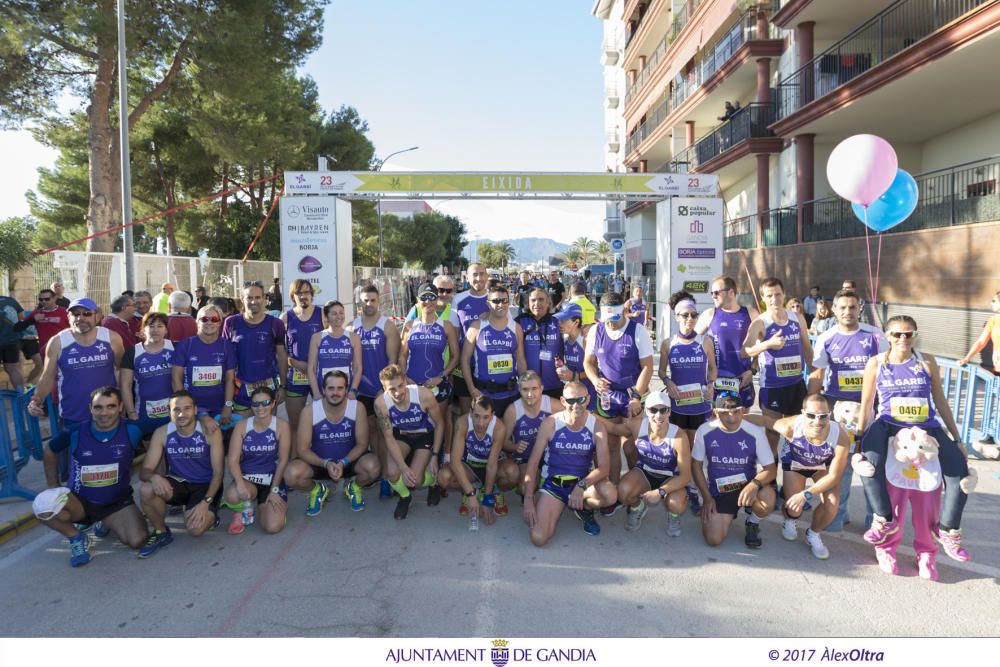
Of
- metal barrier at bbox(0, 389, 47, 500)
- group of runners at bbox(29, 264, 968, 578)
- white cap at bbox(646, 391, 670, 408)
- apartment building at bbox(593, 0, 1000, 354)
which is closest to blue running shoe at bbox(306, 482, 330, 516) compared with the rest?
group of runners at bbox(29, 264, 968, 578)

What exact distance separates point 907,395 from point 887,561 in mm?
1168

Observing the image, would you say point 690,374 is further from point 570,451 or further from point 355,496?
point 355,496

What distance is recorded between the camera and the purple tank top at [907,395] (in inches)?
172

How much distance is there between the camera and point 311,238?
12148 mm

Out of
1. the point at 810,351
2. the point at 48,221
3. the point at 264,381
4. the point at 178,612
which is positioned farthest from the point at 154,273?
the point at 48,221

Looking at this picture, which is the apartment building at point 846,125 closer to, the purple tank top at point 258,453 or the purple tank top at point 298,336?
the purple tank top at point 298,336

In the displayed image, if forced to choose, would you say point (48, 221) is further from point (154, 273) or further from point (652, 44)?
point (652, 44)

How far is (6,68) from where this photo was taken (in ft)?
48.6

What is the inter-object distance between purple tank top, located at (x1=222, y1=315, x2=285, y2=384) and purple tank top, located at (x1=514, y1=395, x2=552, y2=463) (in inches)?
98.5

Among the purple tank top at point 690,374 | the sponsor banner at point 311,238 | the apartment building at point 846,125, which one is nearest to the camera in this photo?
the purple tank top at point 690,374

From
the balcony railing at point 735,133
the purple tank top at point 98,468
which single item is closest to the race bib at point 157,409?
the purple tank top at point 98,468

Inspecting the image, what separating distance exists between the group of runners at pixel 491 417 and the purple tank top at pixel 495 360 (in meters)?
0.02

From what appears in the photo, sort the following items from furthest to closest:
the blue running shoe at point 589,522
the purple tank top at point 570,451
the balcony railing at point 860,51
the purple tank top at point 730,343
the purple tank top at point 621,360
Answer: the balcony railing at point 860,51, the purple tank top at point 730,343, the purple tank top at point 621,360, the purple tank top at point 570,451, the blue running shoe at point 589,522

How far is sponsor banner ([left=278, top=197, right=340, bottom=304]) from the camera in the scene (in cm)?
1210
